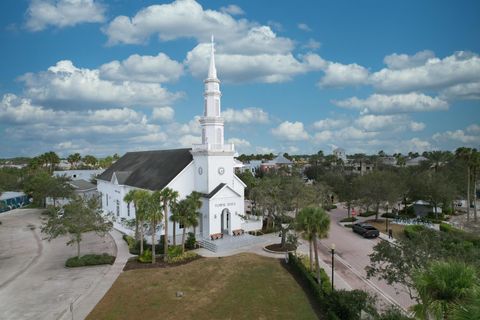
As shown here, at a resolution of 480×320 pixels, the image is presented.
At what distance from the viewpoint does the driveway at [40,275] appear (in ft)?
68.0

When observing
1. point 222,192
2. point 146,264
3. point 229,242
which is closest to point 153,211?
point 146,264

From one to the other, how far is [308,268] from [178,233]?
15.6 metres

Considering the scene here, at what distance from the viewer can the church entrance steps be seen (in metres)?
32.4

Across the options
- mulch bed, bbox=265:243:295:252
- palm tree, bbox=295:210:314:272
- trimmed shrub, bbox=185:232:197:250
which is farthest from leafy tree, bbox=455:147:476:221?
trimmed shrub, bbox=185:232:197:250

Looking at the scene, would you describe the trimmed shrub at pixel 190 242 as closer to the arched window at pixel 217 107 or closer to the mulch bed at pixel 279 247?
the mulch bed at pixel 279 247

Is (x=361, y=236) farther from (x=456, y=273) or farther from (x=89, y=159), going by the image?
(x=89, y=159)

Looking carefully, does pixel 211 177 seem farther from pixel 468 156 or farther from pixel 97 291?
pixel 468 156

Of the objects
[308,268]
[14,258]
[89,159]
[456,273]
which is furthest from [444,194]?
[89,159]

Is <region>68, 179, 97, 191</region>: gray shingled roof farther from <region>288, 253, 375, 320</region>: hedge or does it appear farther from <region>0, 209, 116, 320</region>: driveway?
<region>288, 253, 375, 320</region>: hedge

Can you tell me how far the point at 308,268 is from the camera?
86.6ft

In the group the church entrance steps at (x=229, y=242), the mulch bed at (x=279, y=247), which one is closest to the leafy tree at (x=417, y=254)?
the mulch bed at (x=279, y=247)

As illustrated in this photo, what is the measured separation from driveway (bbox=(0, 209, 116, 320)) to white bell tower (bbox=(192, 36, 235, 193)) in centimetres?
1154

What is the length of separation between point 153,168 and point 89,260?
1674 cm

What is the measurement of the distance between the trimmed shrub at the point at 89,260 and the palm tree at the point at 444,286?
26137 mm
